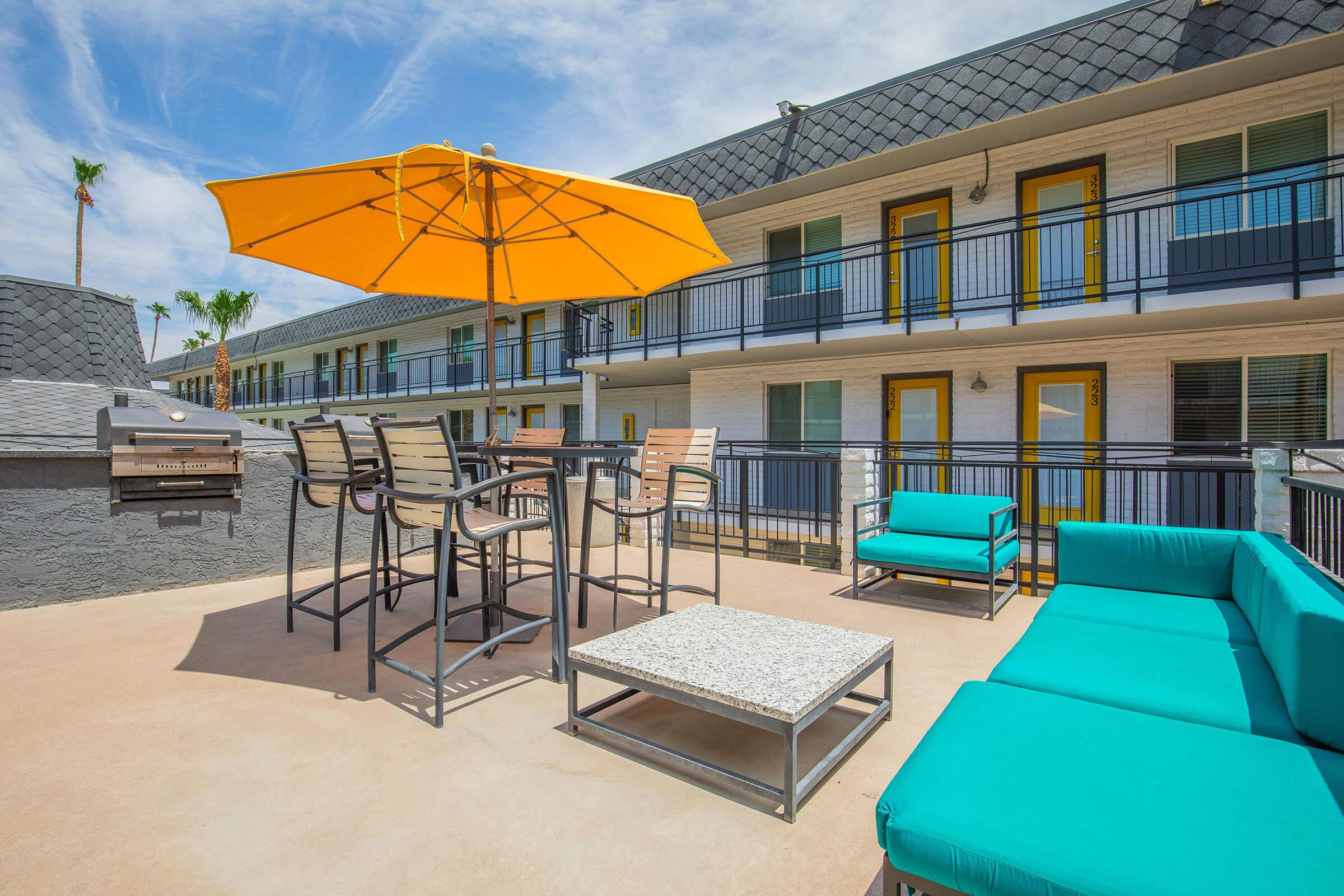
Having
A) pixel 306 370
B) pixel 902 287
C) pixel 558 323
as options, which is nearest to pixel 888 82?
pixel 902 287

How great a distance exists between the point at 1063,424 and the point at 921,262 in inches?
123

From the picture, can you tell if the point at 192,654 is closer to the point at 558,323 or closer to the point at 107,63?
the point at 107,63

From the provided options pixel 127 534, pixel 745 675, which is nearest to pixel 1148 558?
pixel 745 675

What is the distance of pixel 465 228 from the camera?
4297 millimetres

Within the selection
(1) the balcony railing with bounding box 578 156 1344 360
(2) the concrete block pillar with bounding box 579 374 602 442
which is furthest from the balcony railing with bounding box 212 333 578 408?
(1) the balcony railing with bounding box 578 156 1344 360

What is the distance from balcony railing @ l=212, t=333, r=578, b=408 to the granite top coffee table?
982 centimetres

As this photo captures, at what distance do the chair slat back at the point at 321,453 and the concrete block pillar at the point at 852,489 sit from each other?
13.0 feet

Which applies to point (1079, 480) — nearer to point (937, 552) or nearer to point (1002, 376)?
point (1002, 376)

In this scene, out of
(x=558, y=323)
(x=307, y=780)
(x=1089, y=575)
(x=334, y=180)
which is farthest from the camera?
(x=558, y=323)

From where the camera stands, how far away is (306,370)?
24734mm

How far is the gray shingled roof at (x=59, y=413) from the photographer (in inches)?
209

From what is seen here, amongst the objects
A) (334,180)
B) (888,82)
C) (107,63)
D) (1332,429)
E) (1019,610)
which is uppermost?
(888,82)

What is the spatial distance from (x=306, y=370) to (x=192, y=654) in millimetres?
25052

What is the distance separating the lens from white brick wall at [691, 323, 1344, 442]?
23.7 feet
